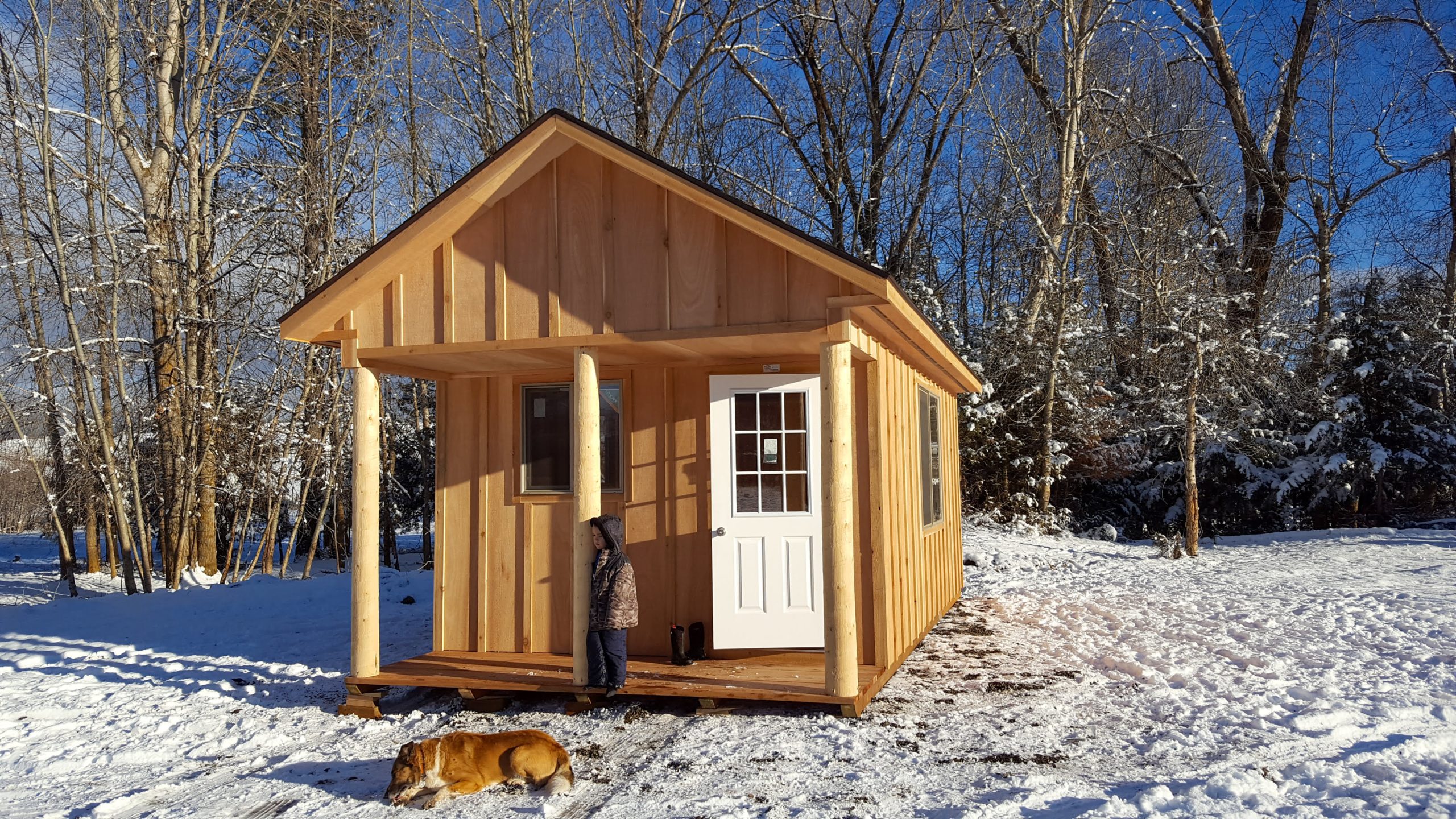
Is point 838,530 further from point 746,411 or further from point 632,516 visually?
point 632,516

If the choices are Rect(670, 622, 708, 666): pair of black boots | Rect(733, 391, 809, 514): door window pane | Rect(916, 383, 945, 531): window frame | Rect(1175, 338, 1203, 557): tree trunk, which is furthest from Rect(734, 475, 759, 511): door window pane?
Rect(1175, 338, 1203, 557): tree trunk

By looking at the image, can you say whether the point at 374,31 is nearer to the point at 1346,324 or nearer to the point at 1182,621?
the point at 1182,621

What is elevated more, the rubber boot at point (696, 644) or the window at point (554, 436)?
the window at point (554, 436)

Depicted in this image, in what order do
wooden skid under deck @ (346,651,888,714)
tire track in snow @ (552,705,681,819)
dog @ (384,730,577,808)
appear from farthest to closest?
1. wooden skid under deck @ (346,651,888,714)
2. dog @ (384,730,577,808)
3. tire track in snow @ (552,705,681,819)

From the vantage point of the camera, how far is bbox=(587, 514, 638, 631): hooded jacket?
21.4 ft

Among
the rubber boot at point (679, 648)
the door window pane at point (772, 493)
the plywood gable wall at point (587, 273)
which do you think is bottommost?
the rubber boot at point (679, 648)

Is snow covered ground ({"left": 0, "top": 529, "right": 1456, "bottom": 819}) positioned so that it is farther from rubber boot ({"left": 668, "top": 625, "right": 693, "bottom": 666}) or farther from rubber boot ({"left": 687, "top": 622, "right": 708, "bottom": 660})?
rubber boot ({"left": 687, "top": 622, "right": 708, "bottom": 660})

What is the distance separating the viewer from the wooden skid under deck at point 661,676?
21.1ft

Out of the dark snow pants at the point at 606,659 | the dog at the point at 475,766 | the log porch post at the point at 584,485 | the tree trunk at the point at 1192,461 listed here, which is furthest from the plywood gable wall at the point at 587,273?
the tree trunk at the point at 1192,461

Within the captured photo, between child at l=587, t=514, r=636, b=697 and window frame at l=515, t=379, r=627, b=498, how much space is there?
1229 mm

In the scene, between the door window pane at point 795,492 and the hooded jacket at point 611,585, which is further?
the door window pane at point 795,492

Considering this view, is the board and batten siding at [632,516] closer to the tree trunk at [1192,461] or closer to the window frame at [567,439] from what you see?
the window frame at [567,439]

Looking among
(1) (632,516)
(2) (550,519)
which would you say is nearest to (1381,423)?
(1) (632,516)

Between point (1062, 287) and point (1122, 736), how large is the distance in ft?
48.2
